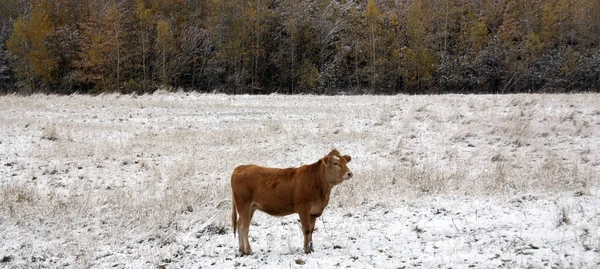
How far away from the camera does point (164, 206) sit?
10.5 meters

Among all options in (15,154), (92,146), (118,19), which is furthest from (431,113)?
(118,19)

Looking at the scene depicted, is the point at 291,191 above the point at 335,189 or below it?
above

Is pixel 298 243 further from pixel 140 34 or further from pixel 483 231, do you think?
pixel 140 34

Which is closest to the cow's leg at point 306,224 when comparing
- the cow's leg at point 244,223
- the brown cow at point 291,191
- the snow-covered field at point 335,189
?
the brown cow at point 291,191

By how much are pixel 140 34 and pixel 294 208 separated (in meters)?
54.6

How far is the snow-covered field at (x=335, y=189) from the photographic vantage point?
7.43 meters

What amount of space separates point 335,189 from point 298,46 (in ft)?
174

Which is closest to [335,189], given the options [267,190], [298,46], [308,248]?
[308,248]

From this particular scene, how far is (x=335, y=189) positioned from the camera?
453 inches

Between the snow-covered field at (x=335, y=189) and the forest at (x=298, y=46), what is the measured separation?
35831 mm

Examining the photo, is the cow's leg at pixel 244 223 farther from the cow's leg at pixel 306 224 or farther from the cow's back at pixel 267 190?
the cow's leg at pixel 306 224

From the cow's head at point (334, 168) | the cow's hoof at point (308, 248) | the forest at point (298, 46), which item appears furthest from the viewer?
the forest at point (298, 46)

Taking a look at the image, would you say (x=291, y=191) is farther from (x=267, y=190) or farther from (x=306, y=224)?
(x=306, y=224)

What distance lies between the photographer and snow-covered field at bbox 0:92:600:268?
24.4 ft
